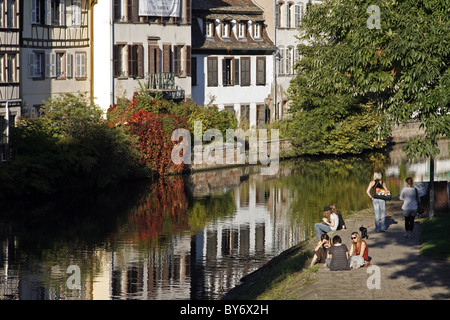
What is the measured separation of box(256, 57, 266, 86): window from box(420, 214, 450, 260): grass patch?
3707cm

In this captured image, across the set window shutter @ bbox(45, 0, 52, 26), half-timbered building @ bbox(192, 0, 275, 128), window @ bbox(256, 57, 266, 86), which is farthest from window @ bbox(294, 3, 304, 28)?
window shutter @ bbox(45, 0, 52, 26)

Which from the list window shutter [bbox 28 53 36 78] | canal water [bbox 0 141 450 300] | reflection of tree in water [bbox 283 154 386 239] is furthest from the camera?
window shutter [bbox 28 53 36 78]

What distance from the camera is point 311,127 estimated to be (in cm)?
5784

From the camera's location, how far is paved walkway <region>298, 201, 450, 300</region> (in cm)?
1880

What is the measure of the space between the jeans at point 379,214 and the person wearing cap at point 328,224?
1211 millimetres

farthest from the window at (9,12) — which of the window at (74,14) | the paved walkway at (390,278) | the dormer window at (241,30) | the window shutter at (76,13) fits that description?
the paved walkway at (390,278)

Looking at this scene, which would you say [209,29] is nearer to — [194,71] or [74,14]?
[194,71]

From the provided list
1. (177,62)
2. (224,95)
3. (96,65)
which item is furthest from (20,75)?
(224,95)

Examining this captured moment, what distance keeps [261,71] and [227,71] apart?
11.8 feet

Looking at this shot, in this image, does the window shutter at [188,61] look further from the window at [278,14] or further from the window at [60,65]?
the window at [278,14]

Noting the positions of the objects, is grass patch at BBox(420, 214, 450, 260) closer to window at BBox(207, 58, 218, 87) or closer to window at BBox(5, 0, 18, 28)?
window at BBox(5, 0, 18, 28)

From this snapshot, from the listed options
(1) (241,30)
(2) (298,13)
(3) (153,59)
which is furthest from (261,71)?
(3) (153,59)
